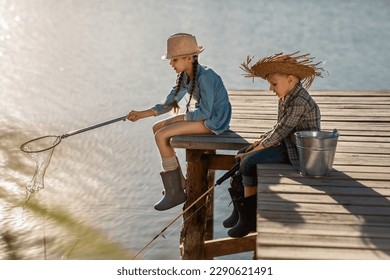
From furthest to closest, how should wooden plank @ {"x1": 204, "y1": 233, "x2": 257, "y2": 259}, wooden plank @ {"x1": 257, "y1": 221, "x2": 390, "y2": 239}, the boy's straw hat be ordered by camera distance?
wooden plank @ {"x1": 204, "y1": 233, "x2": 257, "y2": 259} → the boy's straw hat → wooden plank @ {"x1": 257, "y1": 221, "x2": 390, "y2": 239}

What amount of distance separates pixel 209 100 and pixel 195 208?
1204mm

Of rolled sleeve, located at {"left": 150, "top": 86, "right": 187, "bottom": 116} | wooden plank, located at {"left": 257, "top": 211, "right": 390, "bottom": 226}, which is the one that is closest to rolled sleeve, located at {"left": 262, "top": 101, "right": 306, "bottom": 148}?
wooden plank, located at {"left": 257, "top": 211, "right": 390, "bottom": 226}

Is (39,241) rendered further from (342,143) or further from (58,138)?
(342,143)

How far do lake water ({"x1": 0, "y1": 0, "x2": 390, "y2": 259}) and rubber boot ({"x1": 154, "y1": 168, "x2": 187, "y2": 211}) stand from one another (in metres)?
4.89

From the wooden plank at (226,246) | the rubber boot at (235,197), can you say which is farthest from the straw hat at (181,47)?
the wooden plank at (226,246)

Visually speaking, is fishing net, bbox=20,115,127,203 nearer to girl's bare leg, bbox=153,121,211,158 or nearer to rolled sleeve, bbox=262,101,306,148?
girl's bare leg, bbox=153,121,211,158

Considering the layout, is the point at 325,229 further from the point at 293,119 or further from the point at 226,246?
the point at 226,246

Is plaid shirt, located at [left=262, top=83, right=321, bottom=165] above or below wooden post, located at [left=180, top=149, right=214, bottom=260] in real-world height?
above

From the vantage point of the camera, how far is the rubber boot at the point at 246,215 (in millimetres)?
5719

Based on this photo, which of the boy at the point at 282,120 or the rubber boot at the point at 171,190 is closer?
the boy at the point at 282,120

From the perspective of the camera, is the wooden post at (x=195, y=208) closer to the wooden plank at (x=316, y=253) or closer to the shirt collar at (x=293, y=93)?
the shirt collar at (x=293, y=93)

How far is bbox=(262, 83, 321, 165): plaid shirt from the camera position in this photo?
577cm

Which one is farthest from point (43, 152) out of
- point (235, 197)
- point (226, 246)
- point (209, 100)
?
point (226, 246)
